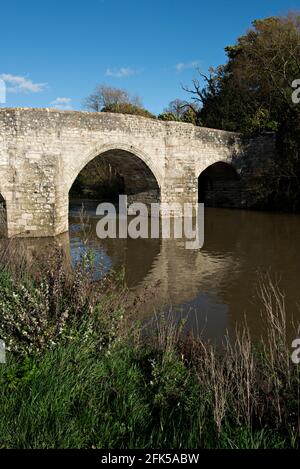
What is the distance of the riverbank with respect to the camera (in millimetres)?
2551

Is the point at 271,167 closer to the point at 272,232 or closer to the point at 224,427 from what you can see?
the point at 272,232

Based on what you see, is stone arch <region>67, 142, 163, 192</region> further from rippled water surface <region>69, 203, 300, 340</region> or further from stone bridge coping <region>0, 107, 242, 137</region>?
rippled water surface <region>69, 203, 300, 340</region>

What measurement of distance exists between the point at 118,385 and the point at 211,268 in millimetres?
5636

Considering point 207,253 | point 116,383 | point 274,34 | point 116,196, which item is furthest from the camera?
point 116,196

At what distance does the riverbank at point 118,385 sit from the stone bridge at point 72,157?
23.4ft

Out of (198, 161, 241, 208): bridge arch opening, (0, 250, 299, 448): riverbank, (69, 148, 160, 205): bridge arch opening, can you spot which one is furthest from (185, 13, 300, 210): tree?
(0, 250, 299, 448): riverbank

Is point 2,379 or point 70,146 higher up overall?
point 70,146

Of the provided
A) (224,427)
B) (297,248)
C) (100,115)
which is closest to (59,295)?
(224,427)

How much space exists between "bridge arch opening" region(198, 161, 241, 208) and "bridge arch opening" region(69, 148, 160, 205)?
477cm

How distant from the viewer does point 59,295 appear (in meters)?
4.01

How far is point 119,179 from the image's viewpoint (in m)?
23.0

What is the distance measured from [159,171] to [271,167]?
6558 millimetres

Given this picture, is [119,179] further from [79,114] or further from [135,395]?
[135,395]

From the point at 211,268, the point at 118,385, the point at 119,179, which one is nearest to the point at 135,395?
the point at 118,385
